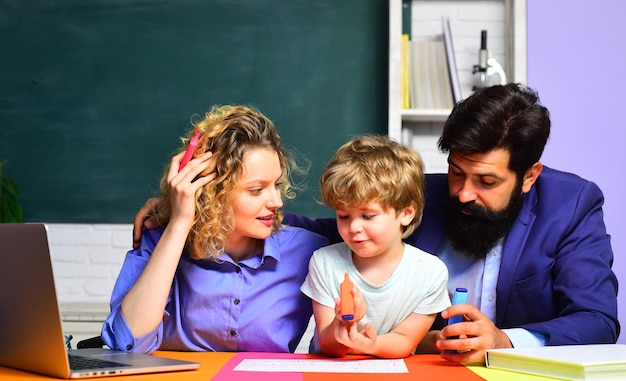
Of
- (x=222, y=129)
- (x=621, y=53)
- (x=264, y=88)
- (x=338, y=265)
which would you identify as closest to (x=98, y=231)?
(x=264, y=88)

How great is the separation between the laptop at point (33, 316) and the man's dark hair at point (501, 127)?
0.94 meters

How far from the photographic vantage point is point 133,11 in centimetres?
362

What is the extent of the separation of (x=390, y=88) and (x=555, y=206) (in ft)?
4.58

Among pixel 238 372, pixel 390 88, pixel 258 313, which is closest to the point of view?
pixel 238 372

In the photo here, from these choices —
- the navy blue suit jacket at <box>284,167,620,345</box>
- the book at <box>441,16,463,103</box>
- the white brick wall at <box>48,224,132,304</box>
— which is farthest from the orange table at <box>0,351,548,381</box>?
the white brick wall at <box>48,224,132,304</box>

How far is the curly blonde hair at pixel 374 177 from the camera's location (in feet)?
5.67

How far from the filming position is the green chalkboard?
3.55m

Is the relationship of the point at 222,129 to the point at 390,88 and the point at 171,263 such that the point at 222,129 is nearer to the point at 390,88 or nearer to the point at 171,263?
the point at 171,263

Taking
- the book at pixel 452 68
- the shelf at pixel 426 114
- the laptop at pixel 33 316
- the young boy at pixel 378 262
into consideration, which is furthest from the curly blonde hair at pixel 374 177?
the book at pixel 452 68

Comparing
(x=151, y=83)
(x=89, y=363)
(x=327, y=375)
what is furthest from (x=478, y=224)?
(x=151, y=83)

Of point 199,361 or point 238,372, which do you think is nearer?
point 238,372

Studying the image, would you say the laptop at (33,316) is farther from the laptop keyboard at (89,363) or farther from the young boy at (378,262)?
the young boy at (378,262)

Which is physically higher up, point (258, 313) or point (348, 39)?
point (348, 39)

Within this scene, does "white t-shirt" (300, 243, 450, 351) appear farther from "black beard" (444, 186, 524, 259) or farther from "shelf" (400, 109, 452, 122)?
"shelf" (400, 109, 452, 122)
